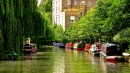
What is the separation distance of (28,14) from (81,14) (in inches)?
3649

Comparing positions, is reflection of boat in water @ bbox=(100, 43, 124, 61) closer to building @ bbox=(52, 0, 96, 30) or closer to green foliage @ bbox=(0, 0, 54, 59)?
green foliage @ bbox=(0, 0, 54, 59)

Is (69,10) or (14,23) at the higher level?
(14,23)

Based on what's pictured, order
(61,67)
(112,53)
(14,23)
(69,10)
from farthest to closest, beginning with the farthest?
(69,10)
(112,53)
(14,23)
(61,67)

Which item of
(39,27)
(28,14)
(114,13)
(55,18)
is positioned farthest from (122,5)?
(55,18)

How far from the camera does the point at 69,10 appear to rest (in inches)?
5615

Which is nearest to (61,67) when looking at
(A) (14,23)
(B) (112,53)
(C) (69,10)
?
(A) (14,23)

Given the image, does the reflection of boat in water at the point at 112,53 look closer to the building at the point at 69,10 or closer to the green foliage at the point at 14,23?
the green foliage at the point at 14,23

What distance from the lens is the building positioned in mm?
140375

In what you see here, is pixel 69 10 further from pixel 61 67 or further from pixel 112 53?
pixel 61 67

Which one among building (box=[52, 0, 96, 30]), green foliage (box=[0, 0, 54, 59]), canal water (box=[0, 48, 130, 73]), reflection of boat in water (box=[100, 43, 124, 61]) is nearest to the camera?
canal water (box=[0, 48, 130, 73])

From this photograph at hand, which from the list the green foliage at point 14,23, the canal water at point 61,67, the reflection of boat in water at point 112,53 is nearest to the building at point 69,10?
the reflection of boat in water at point 112,53

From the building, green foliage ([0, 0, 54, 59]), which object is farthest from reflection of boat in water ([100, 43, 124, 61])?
the building

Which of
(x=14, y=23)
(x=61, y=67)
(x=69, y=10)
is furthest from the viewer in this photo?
(x=69, y=10)

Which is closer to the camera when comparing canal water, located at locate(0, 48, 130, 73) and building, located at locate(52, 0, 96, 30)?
canal water, located at locate(0, 48, 130, 73)
